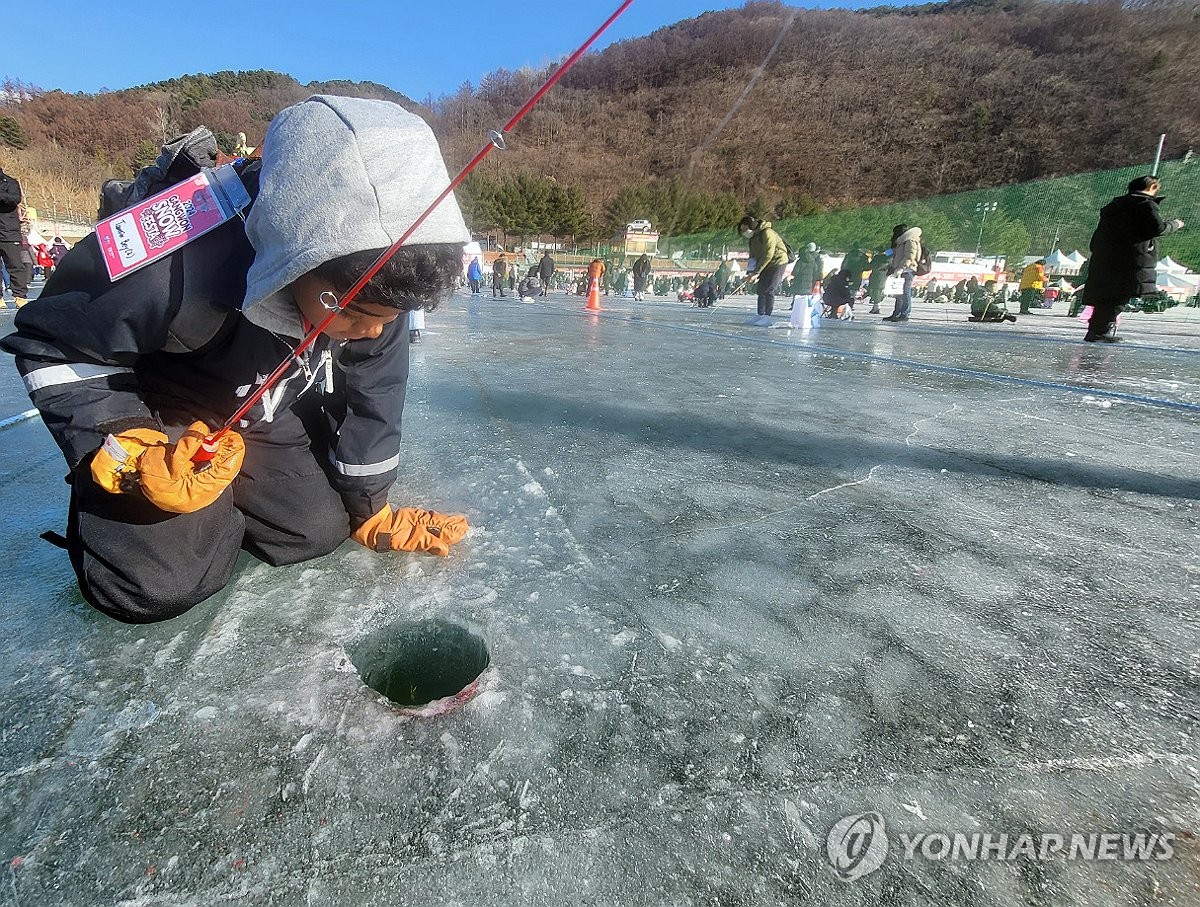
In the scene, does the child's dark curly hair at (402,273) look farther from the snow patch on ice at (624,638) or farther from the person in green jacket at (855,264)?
the person in green jacket at (855,264)

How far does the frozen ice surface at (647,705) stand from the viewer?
0.66 m

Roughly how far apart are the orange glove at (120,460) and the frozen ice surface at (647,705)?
0.26 m

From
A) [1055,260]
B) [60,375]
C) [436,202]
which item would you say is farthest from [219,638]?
[1055,260]

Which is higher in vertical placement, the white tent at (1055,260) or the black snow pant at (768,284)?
the white tent at (1055,260)

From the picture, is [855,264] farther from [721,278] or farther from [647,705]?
[647,705]

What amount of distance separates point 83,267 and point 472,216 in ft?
160

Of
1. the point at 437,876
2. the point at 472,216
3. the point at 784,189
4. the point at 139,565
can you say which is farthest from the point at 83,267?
the point at 784,189

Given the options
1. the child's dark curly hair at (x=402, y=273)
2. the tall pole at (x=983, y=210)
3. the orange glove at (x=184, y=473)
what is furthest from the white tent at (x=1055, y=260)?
the orange glove at (x=184, y=473)

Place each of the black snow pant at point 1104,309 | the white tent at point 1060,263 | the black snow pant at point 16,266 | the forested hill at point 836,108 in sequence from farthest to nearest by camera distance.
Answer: the forested hill at point 836,108
the white tent at point 1060,263
the black snow pant at point 16,266
the black snow pant at point 1104,309

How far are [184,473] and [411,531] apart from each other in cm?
48

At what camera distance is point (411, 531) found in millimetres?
1421

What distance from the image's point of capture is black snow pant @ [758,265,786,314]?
29.7ft

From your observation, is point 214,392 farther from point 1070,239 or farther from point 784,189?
point 784,189

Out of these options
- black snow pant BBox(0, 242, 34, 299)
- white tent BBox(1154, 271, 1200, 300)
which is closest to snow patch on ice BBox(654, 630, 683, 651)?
black snow pant BBox(0, 242, 34, 299)
